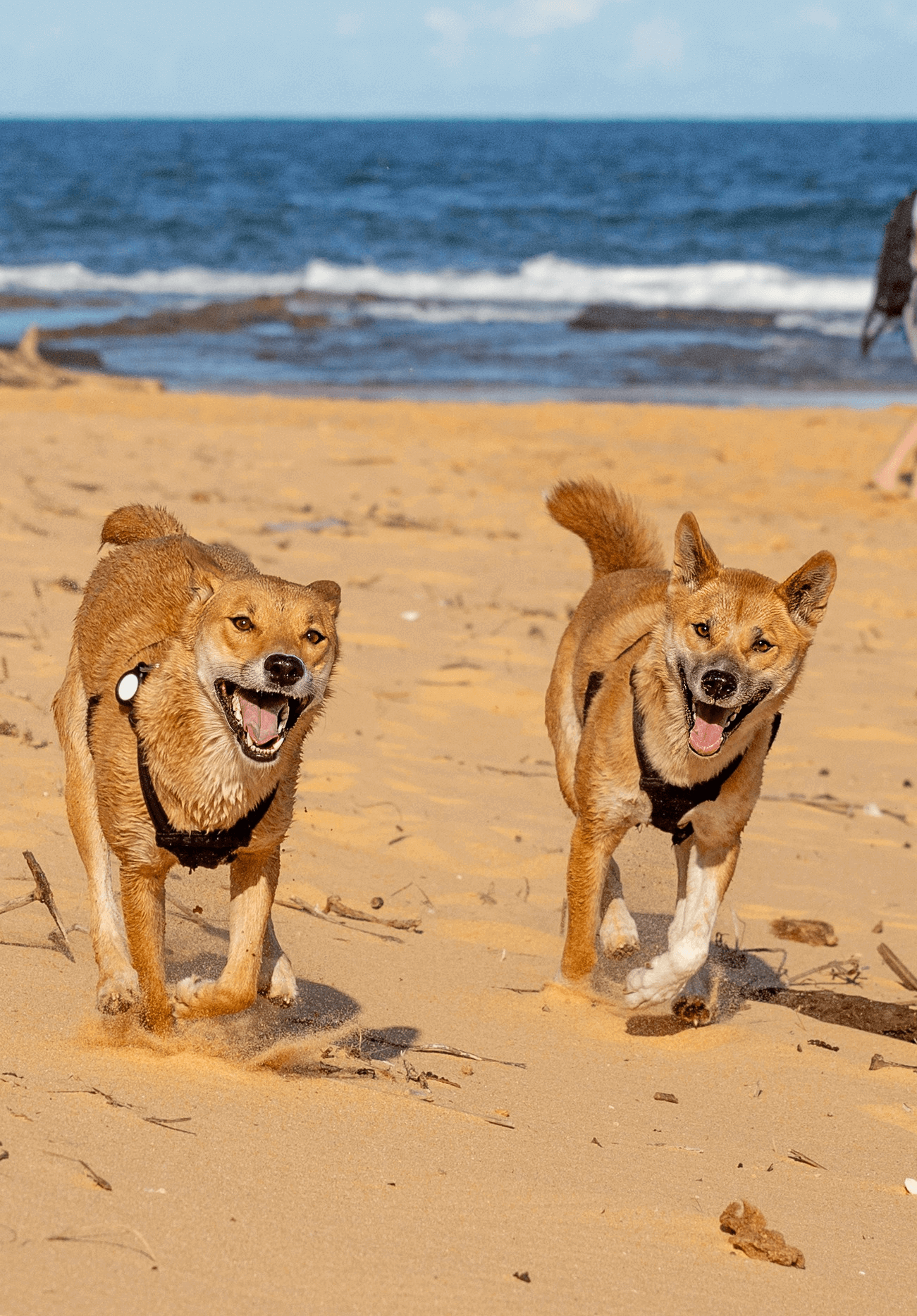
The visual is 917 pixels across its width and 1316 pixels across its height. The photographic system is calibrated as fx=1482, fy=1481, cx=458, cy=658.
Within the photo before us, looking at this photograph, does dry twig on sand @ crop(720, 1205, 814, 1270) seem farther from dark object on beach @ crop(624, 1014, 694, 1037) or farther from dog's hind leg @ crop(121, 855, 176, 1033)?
dog's hind leg @ crop(121, 855, 176, 1033)

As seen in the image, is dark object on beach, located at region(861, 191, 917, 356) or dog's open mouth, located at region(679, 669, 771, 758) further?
dark object on beach, located at region(861, 191, 917, 356)

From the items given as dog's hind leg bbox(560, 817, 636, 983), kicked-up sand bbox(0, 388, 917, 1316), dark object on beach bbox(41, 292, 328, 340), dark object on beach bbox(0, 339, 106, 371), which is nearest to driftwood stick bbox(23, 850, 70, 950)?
kicked-up sand bbox(0, 388, 917, 1316)

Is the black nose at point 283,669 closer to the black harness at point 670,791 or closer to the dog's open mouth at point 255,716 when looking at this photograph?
the dog's open mouth at point 255,716

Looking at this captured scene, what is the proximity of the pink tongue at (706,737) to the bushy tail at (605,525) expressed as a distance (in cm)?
140

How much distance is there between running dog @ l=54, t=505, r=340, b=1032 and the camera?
3.71 meters

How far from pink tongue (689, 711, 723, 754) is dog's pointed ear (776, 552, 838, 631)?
0.44 metres

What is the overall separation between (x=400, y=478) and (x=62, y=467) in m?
2.73

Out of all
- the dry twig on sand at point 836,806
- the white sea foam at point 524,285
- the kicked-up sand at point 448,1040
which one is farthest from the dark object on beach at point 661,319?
the dry twig on sand at point 836,806

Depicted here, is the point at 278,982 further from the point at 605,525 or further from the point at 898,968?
the point at 605,525

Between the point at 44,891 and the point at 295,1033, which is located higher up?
the point at 44,891

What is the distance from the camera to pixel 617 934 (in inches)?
199

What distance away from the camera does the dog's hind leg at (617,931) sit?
5043 millimetres

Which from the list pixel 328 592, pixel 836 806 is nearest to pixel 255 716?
pixel 328 592

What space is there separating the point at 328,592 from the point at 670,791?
1221mm
